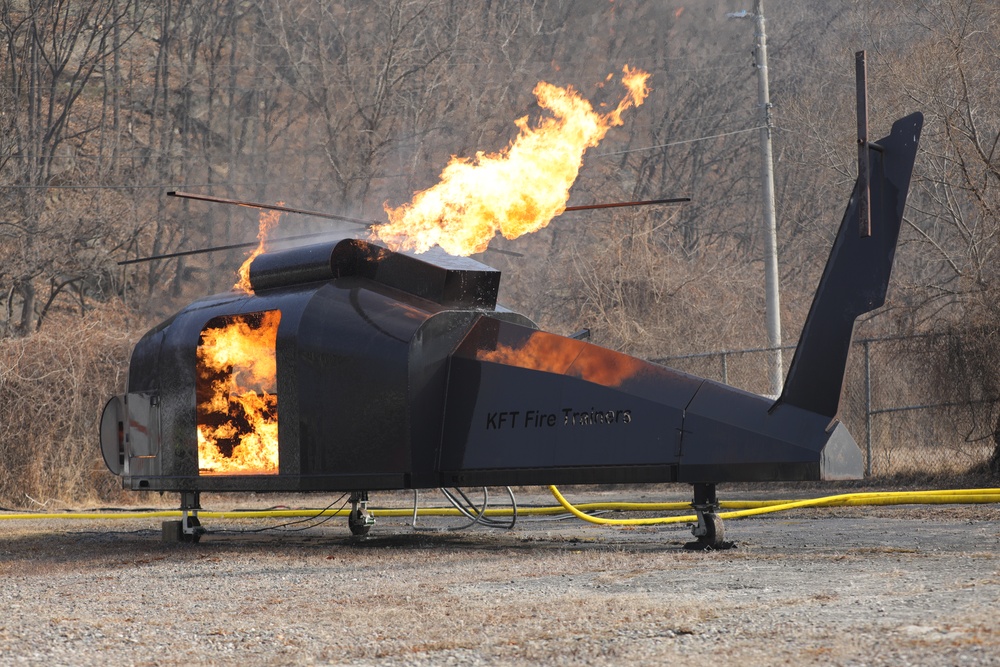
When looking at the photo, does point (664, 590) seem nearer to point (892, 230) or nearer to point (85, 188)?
point (892, 230)

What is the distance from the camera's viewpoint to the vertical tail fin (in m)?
9.89

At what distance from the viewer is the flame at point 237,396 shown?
1370cm

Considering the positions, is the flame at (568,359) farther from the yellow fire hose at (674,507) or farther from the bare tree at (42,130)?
the bare tree at (42,130)

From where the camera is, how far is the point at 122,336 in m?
25.8

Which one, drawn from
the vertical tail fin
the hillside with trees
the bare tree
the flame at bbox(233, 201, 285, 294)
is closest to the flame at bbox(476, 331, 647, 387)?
the vertical tail fin

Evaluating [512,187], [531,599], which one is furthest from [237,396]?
[531,599]

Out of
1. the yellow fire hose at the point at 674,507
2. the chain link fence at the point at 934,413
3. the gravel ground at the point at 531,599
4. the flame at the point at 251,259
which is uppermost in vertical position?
the flame at the point at 251,259

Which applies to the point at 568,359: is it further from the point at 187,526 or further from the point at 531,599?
the point at 187,526

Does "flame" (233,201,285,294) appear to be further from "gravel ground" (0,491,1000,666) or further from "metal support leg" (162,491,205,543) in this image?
"gravel ground" (0,491,1000,666)

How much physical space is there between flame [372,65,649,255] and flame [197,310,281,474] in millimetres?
1943

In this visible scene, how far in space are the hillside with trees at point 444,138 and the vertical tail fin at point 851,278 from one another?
19.4m

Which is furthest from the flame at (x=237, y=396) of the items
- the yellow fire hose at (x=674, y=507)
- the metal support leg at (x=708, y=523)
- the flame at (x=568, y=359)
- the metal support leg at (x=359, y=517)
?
the metal support leg at (x=708, y=523)

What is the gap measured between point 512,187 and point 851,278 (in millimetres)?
4397

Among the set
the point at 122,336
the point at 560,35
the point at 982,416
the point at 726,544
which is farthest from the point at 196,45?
the point at 726,544
